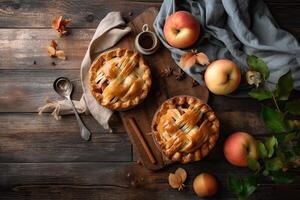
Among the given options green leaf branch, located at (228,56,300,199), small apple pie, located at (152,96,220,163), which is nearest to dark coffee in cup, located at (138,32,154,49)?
small apple pie, located at (152,96,220,163)

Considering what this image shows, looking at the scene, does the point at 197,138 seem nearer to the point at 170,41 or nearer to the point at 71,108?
the point at 170,41

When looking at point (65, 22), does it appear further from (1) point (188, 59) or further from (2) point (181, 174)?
(2) point (181, 174)

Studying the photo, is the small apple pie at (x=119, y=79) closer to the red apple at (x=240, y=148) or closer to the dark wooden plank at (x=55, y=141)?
the dark wooden plank at (x=55, y=141)

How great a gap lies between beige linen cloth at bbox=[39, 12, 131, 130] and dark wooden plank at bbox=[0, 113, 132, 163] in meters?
0.03

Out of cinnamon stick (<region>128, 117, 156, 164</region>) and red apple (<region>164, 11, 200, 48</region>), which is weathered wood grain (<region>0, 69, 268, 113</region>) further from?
red apple (<region>164, 11, 200, 48</region>)

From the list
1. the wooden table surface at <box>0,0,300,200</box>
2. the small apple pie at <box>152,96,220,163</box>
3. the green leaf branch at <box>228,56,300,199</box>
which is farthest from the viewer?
the wooden table surface at <box>0,0,300,200</box>

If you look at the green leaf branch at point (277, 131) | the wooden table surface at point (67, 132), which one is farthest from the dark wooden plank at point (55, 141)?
the green leaf branch at point (277, 131)

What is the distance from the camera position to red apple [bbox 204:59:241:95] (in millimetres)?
1284

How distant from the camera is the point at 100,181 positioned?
4.54 ft

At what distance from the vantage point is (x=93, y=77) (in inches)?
52.8

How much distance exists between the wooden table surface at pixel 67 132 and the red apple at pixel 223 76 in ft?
0.30

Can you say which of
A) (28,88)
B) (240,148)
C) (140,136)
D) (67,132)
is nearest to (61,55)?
(28,88)

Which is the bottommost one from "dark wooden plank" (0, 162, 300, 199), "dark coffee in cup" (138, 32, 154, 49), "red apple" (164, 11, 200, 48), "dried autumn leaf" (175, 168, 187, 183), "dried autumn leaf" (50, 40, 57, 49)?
"dark wooden plank" (0, 162, 300, 199)

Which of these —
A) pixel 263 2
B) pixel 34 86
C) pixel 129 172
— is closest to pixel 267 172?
pixel 129 172
